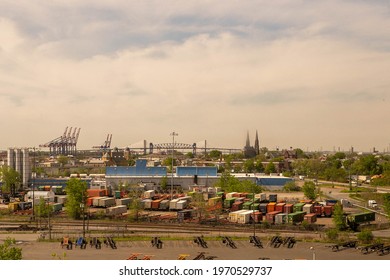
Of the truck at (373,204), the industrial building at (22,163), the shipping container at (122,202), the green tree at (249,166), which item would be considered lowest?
the truck at (373,204)

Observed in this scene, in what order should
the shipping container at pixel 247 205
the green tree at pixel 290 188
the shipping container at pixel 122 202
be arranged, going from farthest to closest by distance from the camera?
the green tree at pixel 290 188, the shipping container at pixel 122 202, the shipping container at pixel 247 205

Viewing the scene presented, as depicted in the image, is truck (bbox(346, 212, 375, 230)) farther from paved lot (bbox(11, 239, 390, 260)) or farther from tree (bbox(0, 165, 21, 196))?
tree (bbox(0, 165, 21, 196))

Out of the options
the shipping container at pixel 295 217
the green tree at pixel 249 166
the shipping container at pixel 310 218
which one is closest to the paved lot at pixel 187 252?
the shipping container at pixel 295 217

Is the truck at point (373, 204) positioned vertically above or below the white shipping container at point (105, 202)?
below

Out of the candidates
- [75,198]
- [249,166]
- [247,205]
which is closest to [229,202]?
[247,205]

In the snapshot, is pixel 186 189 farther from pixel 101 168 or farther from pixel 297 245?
pixel 297 245

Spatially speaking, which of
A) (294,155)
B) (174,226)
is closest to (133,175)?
(174,226)

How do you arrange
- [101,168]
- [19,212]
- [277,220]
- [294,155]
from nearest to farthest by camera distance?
1. [277,220]
2. [19,212]
3. [101,168]
4. [294,155]

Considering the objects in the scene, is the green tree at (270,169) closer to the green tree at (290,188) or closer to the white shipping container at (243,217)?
the green tree at (290,188)

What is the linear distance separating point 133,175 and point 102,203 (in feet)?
18.9

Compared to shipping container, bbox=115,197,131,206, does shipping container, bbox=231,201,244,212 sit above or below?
below

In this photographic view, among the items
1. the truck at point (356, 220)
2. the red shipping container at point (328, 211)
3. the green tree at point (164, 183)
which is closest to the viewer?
the truck at point (356, 220)

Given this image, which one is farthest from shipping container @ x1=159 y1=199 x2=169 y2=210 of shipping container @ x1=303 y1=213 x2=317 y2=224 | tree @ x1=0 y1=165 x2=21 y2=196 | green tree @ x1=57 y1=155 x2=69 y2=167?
green tree @ x1=57 y1=155 x2=69 y2=167

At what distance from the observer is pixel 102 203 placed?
14102 mm
